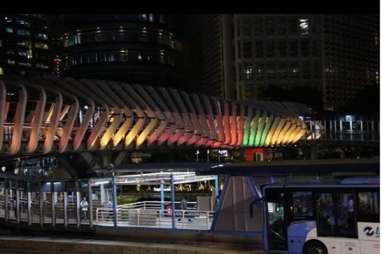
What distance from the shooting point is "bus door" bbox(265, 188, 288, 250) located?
14.6m

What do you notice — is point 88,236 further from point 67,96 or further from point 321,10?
point 67,96

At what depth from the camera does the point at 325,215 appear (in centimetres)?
1384

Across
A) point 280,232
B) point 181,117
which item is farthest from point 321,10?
point 181,117

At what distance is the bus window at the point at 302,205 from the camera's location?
1410 cm

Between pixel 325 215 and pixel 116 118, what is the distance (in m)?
29.6

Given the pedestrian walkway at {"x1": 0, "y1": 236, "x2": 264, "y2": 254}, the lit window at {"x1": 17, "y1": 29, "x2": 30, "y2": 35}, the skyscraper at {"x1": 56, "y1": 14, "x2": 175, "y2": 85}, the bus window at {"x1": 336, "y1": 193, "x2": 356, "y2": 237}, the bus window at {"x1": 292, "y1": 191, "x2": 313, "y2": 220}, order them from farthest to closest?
the lit window at {"x1": 17, "y1": 29, "x2": 30, "y2": 35} → the skyscraper at {"x1": 56, "y1": 14, "x2": 175, "y2": 85} → the pedestrian walkway at {"x1": 0, "y1": 236, "x2": 264, "y2": 254} → the bus window at {"x1": 292, "y1": 191, "x2": 313, "y2": 220} → the bus window at {"x1": 336, "y1": 193, "x2": 356, "y2": 237}

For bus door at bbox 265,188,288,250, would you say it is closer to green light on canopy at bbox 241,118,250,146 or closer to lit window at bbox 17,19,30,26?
green light on canopy at bbox 241,118,250,146

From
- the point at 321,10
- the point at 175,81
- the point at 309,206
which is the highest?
the point at 175,81

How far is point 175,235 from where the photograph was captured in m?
18.8

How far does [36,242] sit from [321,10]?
13034 millimetres

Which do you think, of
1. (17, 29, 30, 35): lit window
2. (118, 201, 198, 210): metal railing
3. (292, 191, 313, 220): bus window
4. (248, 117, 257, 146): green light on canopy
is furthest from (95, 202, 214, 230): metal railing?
(17, 29, 30, 35): lit window

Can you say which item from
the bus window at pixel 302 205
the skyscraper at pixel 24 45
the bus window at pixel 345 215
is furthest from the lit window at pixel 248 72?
the bus window at pixel 345 215

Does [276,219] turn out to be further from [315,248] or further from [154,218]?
[154,218]

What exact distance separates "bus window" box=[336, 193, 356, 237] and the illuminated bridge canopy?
2156 cm
